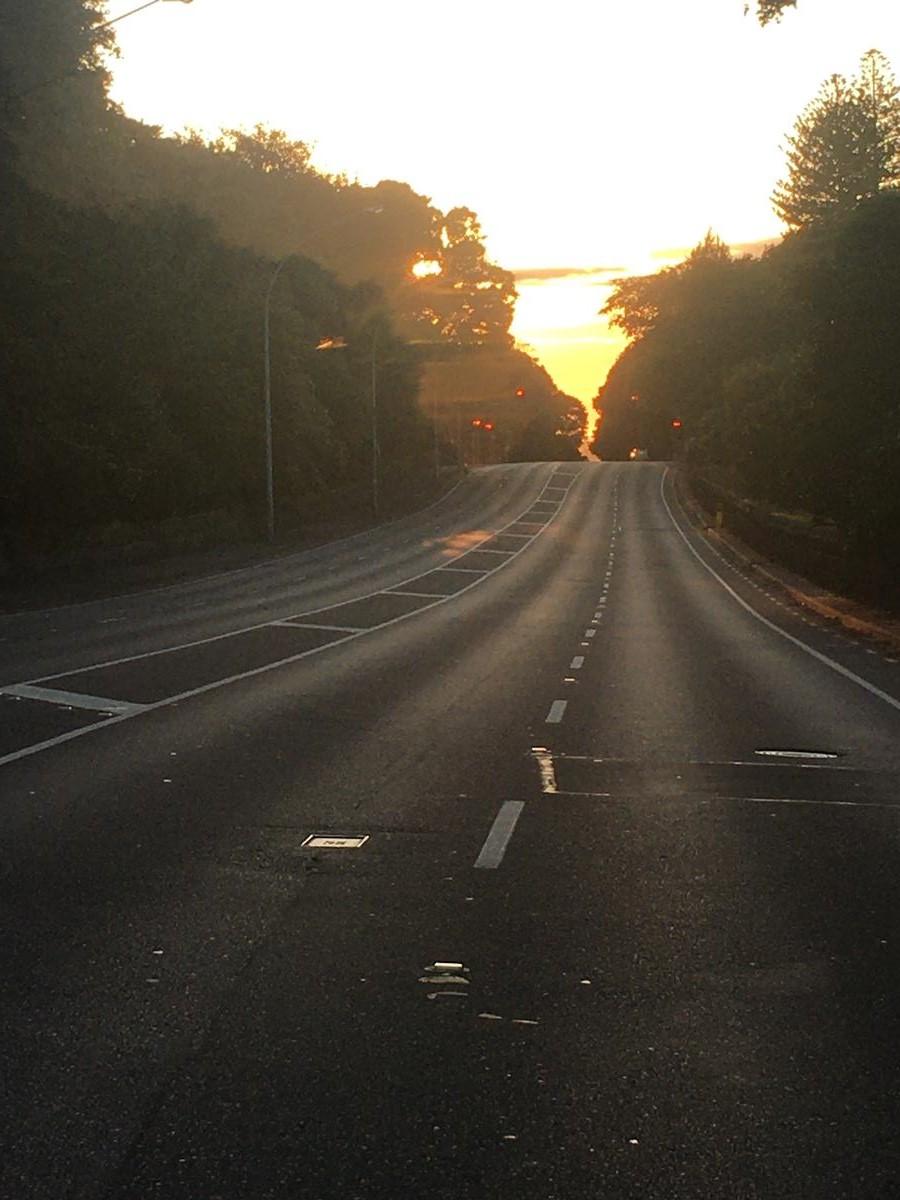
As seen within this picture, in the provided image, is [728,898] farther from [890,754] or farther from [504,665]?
[504,665]

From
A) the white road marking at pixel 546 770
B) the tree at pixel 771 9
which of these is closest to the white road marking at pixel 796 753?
the white road marking at pixel 546 770

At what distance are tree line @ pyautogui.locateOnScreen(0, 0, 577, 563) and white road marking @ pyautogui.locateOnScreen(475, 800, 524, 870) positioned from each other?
2455cm

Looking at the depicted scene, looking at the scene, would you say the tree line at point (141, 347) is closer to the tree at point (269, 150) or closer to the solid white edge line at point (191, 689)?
the solid white edge line at point (191, 689)

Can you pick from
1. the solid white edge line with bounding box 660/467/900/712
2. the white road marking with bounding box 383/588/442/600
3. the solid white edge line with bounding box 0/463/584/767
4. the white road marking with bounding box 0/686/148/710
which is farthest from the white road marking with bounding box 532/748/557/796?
the white road marking with bounding box 383/588/442/600

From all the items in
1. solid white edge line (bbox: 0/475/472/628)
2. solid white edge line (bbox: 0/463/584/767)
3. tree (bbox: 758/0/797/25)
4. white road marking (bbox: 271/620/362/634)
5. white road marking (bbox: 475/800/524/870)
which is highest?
tree (bbox: 758/0/797/25)

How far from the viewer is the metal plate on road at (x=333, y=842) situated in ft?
29.8

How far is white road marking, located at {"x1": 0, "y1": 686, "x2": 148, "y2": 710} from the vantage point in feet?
50.8

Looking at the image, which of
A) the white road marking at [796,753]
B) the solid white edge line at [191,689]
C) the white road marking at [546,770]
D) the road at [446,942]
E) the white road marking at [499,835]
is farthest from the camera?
the white road marking at [796,753]

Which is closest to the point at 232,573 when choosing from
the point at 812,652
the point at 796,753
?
the point at 812,652

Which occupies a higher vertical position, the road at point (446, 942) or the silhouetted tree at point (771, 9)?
the silhouetted tree at point (771, 9)

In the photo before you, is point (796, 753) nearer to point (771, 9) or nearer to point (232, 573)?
point (771, 9)

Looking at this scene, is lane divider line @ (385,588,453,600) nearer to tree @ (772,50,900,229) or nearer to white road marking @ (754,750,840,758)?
white road marking @ (754,750,840,758)

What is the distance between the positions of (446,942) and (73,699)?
996cm

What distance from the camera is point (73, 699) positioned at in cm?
1628
